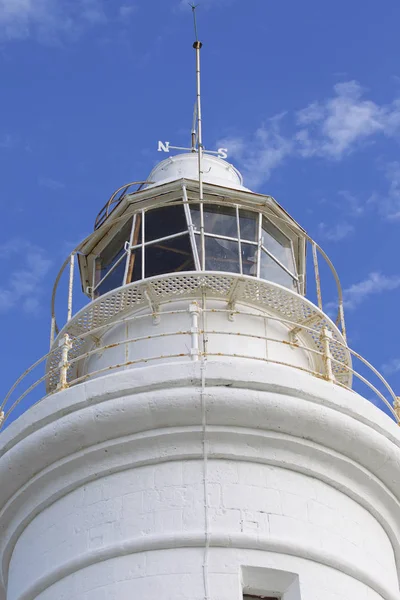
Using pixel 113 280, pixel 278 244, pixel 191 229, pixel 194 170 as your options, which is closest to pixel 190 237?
pixel 191 229

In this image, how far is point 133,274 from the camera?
587 inches

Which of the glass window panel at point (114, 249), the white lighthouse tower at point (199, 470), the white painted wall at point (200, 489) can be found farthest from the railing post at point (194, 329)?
the glass window panel at point (114, 249)

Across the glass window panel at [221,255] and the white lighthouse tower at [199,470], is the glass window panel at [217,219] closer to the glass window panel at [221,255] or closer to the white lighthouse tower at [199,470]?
the glass window panel at [221,255]

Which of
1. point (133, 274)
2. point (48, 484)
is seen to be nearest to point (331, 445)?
point (48, 484)

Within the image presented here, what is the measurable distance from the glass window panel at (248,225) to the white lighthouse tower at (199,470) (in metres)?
1.29

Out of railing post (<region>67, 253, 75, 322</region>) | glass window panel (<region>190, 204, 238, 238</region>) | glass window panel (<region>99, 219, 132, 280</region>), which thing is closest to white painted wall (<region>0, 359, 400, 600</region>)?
railing post (<region>67, 253, 75, 322</region>)

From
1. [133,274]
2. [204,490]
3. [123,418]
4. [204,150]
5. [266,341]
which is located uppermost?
[204,150]

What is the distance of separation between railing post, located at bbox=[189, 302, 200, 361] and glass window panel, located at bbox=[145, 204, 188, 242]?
1.61 metres

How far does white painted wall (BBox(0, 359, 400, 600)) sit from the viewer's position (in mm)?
11047

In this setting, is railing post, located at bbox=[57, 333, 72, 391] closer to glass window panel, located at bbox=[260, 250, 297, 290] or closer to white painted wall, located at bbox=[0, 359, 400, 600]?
white painted wall, located at bbox=[0, 359, 400, 600]

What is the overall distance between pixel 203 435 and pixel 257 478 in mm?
716

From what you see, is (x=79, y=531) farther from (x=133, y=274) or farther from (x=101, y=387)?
(x=133, y=274)

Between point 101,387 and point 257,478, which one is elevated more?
point 101,387

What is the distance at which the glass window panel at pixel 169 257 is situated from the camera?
1477 centimetres
